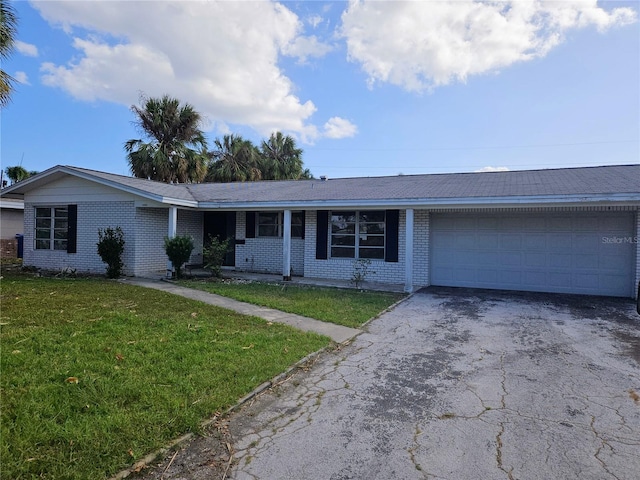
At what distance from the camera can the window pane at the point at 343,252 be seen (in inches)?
476

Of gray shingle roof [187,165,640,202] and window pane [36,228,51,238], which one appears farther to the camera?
window pane [36,228,51,238]

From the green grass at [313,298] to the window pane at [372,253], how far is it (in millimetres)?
2003

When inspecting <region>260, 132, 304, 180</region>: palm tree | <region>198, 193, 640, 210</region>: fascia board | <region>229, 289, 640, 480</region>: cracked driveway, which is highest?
<region>260, 132, 304, 180</region>: palm tree

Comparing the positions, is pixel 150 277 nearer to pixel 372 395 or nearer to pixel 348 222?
pixel 348 222

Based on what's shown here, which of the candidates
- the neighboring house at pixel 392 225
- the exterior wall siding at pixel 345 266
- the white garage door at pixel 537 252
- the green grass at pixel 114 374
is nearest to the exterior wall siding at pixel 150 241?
the neighboring house at pixel 392 225

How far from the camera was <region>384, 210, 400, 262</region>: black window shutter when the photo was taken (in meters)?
11.4

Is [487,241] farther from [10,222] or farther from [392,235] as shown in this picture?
[10,222]

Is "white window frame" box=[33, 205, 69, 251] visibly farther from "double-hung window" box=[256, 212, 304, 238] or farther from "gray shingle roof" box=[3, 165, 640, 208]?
"double-hung window" box=[256, 212, 304, 238]

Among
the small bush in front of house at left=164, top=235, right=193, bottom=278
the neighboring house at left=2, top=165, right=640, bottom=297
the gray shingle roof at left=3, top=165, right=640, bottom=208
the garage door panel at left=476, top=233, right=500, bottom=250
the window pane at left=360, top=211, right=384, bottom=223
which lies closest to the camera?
the gray shingle roof at left=3, top=165, right=640, bottom=208

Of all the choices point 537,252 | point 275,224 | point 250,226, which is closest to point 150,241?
point 250,226

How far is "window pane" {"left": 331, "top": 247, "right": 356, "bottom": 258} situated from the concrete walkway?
4550mm

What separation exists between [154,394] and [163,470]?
1031 mm

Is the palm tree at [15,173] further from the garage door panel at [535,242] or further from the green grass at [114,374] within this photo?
the garage door panel at [535,242]

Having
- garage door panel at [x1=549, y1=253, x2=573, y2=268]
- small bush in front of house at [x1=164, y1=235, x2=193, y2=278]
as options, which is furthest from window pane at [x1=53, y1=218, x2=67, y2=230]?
garage door panel at [x1=549, y1=253, x2=573, y2=268]
